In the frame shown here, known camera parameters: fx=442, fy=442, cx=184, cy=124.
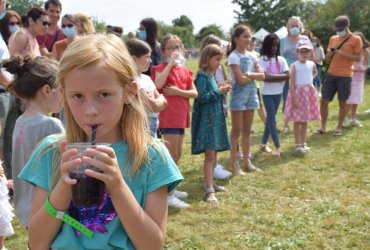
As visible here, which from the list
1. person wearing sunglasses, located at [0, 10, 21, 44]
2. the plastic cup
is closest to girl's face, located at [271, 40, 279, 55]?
person wearing sunglasses, located at [0, 10, 21, 44]

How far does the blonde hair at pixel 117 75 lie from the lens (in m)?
1.54

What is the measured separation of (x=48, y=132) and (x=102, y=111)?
147cm

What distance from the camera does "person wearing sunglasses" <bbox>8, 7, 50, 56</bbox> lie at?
522 centimetres

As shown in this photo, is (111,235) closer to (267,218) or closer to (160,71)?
(267,218)

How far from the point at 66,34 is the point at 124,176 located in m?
4.94

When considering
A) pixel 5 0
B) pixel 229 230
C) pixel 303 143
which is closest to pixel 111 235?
pixel 229 230

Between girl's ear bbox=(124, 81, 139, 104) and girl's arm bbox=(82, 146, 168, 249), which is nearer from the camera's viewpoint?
girl's arm bbox=(82, 146, 168, 249)

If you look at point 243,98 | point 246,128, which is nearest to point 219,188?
point 246,128

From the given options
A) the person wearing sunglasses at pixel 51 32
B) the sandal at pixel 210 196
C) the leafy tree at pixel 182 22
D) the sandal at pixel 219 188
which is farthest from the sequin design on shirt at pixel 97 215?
the leafy tree at pixel 182 22

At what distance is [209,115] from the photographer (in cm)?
507

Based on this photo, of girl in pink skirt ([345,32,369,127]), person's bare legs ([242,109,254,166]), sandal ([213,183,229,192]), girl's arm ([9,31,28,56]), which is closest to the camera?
girl's arm ([9,31,28,56])

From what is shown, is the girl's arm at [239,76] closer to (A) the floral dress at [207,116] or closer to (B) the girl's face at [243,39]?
(B) the girl's face at [243,39]

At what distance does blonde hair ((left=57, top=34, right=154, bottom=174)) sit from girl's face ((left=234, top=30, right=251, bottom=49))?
415cm

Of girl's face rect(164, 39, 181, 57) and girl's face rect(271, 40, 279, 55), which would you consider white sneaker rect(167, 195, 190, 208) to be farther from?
girl's face rect(271, 40, 279, 55)
